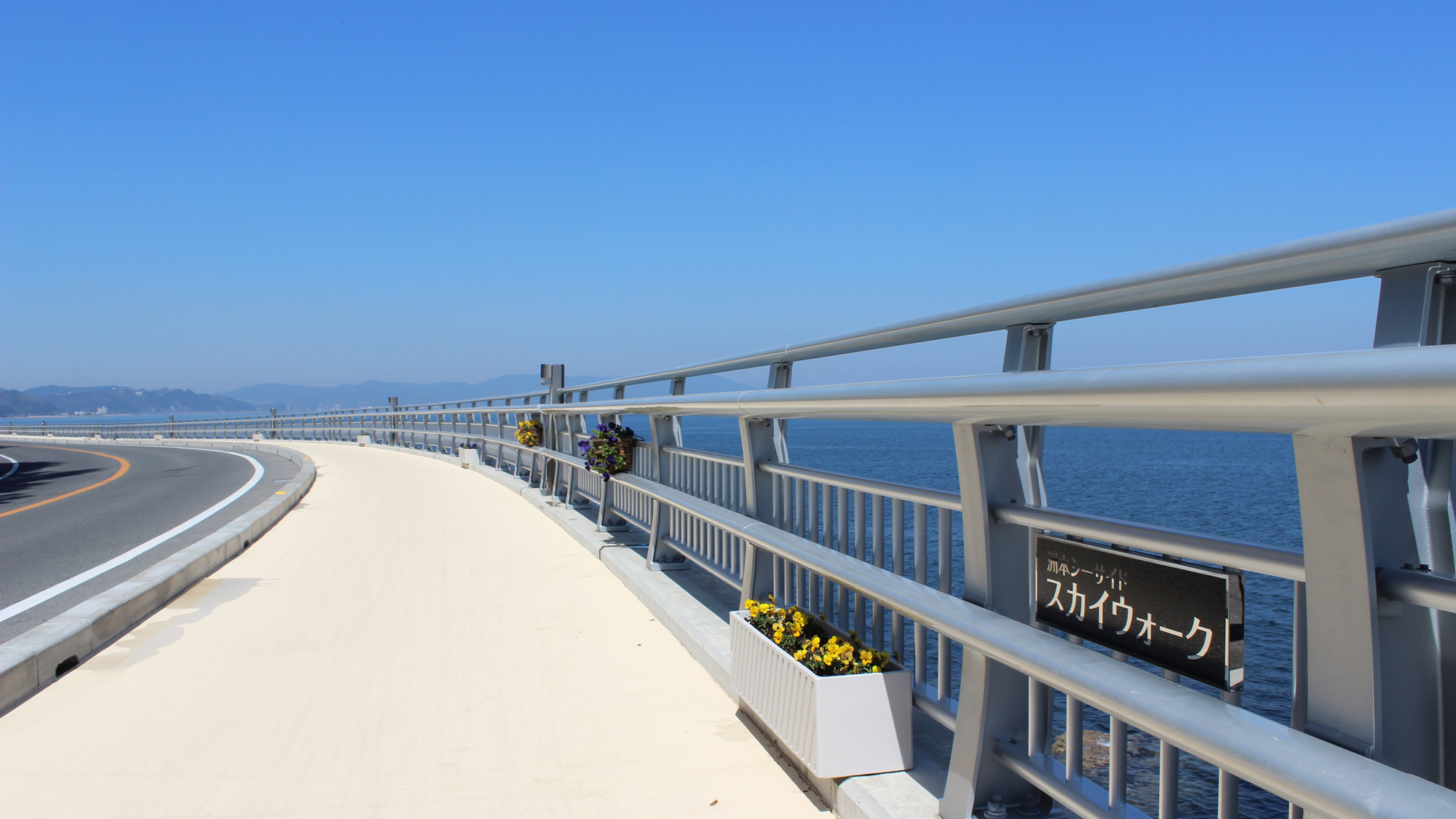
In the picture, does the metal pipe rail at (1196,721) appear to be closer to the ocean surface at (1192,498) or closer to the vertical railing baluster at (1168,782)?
the vertical railing baluster at (1168,782)

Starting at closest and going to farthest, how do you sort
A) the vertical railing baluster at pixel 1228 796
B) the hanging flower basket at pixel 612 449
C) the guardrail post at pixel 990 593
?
the vertical railing baluster at pixel 1228 796, the guardrail post at pixel 990 593, the hanging flower basket at pixel 612 449

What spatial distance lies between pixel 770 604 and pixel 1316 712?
2.70 m

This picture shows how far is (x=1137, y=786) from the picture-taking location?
8.32 metres

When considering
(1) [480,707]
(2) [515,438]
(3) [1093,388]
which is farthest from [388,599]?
(2) [515,438]

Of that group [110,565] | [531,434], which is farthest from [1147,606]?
[531,434]

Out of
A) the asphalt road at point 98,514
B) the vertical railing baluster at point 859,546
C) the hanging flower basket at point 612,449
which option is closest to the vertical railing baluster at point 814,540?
the vertical railing baluster at point 859,546

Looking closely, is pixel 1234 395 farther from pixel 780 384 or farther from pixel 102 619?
pixel 102 619

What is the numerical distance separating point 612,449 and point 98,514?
9045 millimetres

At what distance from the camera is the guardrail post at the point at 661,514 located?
6609 mm

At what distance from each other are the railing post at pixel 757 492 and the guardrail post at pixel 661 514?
6.56ft

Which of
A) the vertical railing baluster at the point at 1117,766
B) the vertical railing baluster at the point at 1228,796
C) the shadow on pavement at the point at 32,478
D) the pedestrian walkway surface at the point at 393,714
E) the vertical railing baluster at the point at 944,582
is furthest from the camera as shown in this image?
the shadow on pavement at the point at 32,478

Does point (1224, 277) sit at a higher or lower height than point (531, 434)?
higher

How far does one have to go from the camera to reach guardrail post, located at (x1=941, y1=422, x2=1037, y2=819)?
263cm

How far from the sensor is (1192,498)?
3759 centimetres
